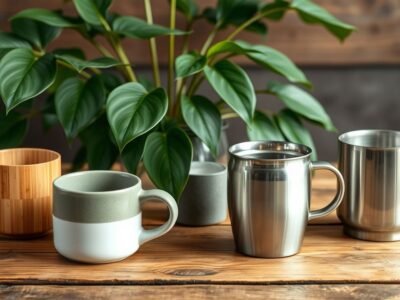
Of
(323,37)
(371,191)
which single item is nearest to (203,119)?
(371,191)

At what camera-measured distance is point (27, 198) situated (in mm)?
1038

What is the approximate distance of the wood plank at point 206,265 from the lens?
0.92 meters

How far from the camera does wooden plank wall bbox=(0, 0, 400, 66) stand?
65.0 inches

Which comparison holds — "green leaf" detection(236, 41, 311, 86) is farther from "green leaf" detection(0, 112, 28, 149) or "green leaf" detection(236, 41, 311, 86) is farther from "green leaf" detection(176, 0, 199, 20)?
"green leaf" detection(0, 112, 28, 149)

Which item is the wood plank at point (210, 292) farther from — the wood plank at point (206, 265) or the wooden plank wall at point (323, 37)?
the wooden plank wall at point (323, 37)

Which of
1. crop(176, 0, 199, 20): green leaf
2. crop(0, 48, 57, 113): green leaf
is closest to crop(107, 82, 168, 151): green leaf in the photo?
crop(0, 48, 57, 113): green leaf

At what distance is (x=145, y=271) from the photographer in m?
0.95

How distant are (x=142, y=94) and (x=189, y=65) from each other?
0.29 ft

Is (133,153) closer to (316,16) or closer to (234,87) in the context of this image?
(234,87)

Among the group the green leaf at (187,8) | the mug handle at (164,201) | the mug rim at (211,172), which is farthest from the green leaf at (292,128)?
the mug handle at (164,201)

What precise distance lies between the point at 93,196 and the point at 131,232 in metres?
0.08

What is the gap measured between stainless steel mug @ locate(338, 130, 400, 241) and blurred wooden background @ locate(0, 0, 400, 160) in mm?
645

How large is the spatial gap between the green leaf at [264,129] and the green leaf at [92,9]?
1.01 ft

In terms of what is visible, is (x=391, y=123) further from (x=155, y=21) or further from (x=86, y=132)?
(x=86, y=132)
